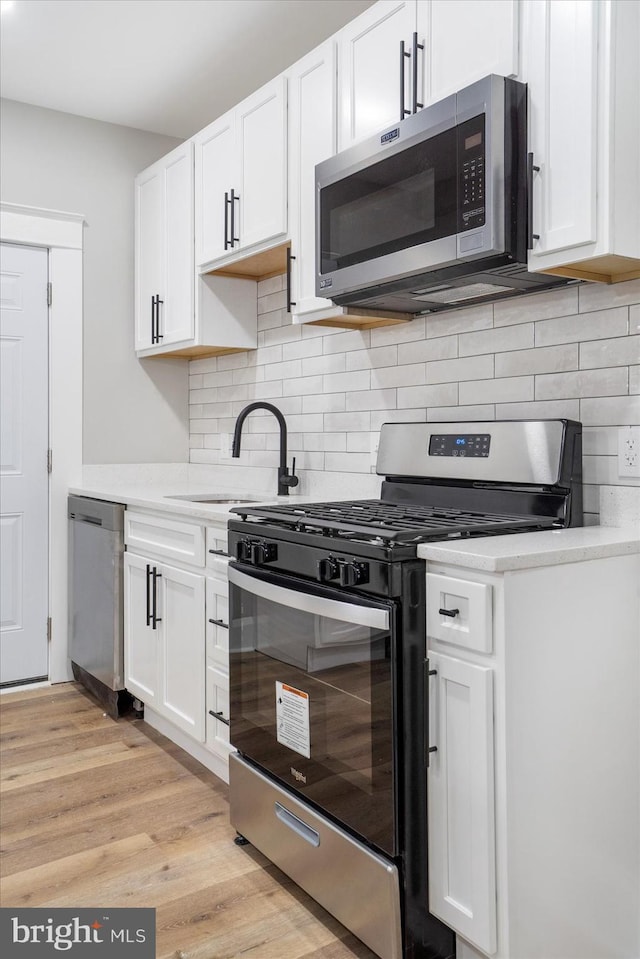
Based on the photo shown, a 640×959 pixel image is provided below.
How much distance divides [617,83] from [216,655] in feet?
6.05

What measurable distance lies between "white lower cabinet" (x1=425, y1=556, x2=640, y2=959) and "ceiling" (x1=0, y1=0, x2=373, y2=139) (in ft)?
7.24

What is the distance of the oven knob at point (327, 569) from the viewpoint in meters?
1.64

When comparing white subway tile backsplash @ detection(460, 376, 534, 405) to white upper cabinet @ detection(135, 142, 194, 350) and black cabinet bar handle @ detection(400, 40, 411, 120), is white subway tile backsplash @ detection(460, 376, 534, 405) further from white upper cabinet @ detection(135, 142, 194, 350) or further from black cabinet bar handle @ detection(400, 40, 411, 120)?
white upper cabinet @ detection(135, 142, 194, 350)

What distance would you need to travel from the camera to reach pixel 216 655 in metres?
2.36

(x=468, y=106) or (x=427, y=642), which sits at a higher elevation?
(x=468, y=106)

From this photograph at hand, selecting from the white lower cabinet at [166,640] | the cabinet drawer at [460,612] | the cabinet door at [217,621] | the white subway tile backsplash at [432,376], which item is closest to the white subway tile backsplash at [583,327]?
the white subway tile backsplash at [432,376]

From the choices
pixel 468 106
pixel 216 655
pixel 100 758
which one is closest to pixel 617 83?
pixel 468 106

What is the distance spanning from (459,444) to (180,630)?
1.16 meters

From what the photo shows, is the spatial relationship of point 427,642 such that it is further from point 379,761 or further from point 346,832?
point 346,832

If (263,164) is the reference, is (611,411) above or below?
below

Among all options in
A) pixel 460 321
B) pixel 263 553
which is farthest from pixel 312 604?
pixel 460 321

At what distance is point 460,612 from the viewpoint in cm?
145

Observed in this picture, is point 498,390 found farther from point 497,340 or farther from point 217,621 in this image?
point 217,621

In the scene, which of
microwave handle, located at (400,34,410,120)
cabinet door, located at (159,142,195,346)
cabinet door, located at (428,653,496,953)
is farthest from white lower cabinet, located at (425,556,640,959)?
cabinet door, located at (159,142,195,346)
